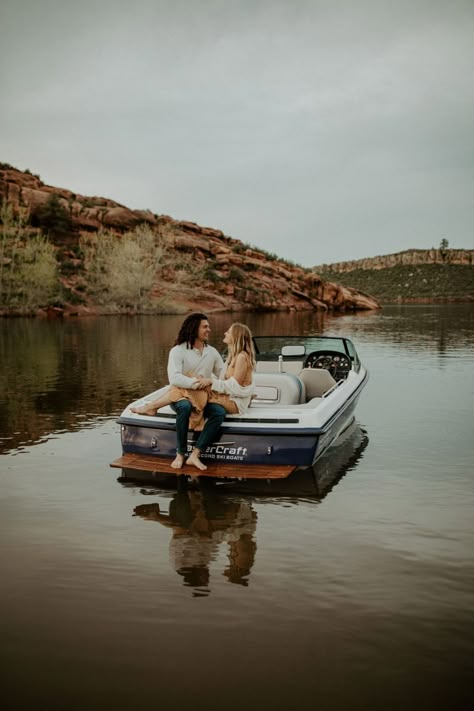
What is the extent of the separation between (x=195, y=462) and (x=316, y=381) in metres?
3.15

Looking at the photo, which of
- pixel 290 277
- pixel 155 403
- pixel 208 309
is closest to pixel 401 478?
pixel 155 403

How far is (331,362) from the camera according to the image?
1023 cm

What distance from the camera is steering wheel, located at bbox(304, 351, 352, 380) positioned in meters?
10.0

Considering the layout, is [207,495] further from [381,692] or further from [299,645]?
[381,692]

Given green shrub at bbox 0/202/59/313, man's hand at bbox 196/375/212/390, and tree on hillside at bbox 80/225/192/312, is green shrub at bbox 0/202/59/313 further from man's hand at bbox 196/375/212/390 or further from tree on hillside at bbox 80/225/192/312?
man's hand at bbox 196/375/212/390

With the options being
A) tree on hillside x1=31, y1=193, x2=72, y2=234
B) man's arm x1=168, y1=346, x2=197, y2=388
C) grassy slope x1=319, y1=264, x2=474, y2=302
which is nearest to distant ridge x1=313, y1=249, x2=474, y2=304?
grassy slope x1=319, y1=264, x2=474, y2=302

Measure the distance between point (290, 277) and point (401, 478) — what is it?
69.5 meters

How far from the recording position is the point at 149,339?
2614cm

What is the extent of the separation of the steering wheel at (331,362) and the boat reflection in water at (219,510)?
6.84 feet

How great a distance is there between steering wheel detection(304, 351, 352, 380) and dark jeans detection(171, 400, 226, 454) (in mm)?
3926

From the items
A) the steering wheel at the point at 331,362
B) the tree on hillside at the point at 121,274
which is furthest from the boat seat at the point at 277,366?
the tree on hillside at the point at 121,274

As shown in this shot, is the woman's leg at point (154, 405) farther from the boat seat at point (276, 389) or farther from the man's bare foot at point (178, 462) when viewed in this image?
the boat seat at point (276, 389)

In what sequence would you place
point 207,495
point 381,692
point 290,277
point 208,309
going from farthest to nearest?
1. point 290,277
2. point 208,309
3. point 207,495
4. point 381,692

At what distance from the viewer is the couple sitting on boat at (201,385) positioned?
6383 millimetres
